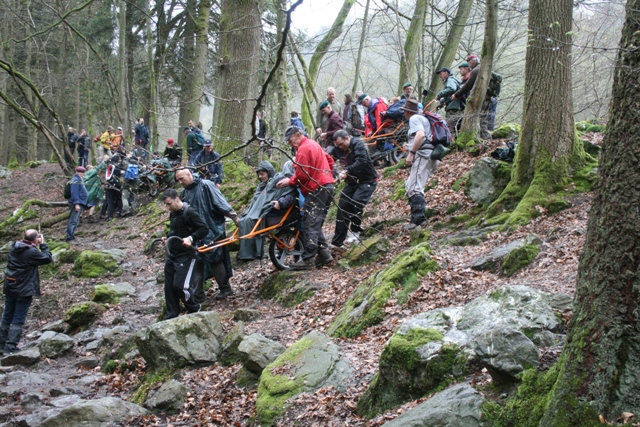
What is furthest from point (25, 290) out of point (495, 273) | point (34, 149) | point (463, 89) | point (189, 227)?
point (34, 149)

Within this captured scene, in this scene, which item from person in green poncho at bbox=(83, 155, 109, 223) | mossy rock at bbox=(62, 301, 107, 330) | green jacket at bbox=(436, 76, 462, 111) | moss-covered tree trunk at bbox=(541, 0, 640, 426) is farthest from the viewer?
person in green poncho at bbox=(83, 155, 109, 223)

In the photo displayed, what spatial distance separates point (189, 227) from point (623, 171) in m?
6.25

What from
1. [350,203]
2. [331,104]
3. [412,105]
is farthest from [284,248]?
[331,104]

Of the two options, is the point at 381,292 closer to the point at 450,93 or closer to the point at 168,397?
the point at 168,397

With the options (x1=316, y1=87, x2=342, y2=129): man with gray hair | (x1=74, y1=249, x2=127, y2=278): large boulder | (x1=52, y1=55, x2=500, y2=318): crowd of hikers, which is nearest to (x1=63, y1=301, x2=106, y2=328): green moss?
(x1=52, y1=55, x2=500, y2=318): crowd of hikers

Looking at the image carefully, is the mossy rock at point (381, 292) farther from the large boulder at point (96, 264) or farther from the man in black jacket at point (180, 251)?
the large boulder at point (96, 264)

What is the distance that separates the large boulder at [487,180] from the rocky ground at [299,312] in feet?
0.86

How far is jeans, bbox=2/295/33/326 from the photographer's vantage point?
29.8 feet

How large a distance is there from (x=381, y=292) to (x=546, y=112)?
4.15 m

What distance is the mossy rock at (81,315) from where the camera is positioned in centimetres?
978

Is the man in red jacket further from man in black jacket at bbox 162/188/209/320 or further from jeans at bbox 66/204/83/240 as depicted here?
jeans at bbox 66/204/83/240

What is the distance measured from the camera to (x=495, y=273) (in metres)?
6.61

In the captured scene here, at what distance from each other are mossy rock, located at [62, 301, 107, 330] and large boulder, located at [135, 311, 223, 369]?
3073 mm

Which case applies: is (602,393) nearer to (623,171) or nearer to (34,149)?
(623,171)
